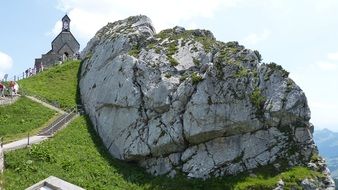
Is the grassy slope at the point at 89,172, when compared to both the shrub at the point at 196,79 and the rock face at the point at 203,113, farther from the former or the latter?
the shrub at the point at 196,79

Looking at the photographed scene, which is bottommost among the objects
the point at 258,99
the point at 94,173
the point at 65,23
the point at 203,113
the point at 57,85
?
the point at 94,173

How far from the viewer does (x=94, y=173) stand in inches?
1689

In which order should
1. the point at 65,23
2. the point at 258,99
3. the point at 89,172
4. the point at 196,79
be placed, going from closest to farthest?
the point at 89,172 < the point at 258,99 < the point at 196,79 < the point at 65,23

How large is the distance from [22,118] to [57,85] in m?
13.4

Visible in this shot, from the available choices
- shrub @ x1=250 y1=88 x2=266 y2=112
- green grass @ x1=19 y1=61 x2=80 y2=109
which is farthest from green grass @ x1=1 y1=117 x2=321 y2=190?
green grass @ x1=19 y1=61 x2=80 y2=109

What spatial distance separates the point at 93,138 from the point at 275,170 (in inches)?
729

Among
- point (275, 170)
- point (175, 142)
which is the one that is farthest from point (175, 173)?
point (275, 170)

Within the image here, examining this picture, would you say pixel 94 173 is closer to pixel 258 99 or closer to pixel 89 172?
pixel 89 172

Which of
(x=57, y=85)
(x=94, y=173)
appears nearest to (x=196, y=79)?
(x=94, y=173)

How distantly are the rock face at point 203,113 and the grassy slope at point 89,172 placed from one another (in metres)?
1.14

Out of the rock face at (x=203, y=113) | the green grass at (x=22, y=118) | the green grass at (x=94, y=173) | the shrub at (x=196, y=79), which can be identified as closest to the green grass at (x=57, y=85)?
the green grass at (x=22, y=118)

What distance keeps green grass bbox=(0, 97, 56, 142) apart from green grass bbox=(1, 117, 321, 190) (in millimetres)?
5627

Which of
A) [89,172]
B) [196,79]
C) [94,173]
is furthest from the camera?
[196,79]

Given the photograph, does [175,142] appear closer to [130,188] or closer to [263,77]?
[130,188]
